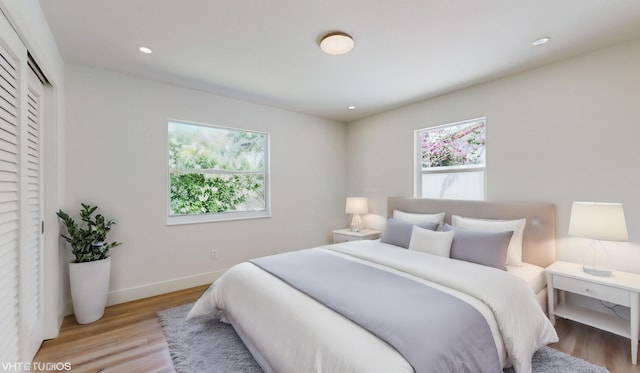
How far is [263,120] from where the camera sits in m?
3.92

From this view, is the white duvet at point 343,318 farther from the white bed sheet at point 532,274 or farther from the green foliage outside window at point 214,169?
the green foliage outside window at point 214,169

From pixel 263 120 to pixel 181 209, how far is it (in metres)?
1.63

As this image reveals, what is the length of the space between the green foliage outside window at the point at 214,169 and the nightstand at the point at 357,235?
1.27 m

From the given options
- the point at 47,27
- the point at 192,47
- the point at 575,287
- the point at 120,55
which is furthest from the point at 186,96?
the point at 575,287

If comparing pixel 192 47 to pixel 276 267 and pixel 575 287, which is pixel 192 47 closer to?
pixel 276 267

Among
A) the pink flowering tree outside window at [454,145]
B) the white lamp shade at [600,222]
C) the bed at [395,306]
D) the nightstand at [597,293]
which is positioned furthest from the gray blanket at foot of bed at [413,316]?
the pink flowering tree outside window at [454,145]

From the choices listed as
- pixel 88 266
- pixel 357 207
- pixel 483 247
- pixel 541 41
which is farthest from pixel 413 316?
pixel 357 207

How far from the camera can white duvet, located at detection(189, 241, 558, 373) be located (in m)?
1.23

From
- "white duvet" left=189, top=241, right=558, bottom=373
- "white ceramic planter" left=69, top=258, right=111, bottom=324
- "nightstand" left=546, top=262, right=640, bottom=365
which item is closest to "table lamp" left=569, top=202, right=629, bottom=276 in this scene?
"nightstand" left=546, top=262, right=640, bottom=365

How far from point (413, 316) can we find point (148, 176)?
303cm

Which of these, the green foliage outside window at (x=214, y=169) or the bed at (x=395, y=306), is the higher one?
the green foliage outside window at (x=214, y=169)

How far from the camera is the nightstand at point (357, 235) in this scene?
4.02m

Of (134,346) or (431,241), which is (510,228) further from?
(134,346)

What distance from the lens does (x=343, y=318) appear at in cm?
148
